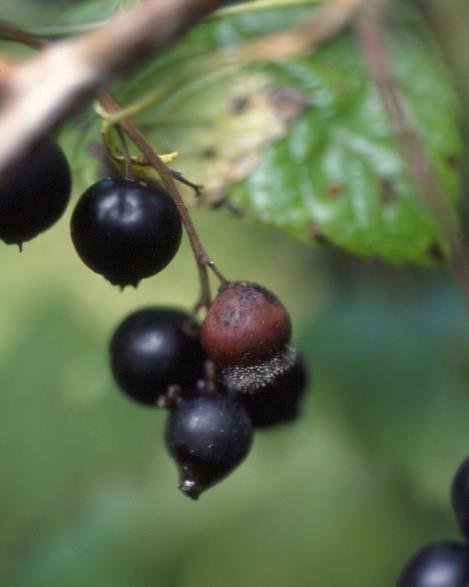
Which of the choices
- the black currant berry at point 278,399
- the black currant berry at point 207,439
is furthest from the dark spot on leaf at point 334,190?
the black currant berry at point 207,439

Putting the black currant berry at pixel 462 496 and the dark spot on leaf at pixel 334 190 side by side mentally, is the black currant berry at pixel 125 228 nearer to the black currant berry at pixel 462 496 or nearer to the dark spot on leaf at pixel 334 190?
the black currant berry at pixel 462 496

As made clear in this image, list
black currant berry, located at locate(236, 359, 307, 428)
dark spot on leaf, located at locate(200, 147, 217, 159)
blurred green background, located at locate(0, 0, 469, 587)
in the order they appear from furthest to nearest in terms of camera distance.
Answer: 1. blurred green background, located at locate(0, 0, 469, 587)
2. dark spot on leaf, located at locate(200, 147, 217, 159)
3. black currant berry, located at locate(236, 359, 307, 428)

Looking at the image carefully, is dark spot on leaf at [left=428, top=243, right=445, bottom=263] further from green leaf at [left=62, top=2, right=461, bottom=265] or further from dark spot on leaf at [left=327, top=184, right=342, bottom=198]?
dark spot on leaf at [left=327, top=184, right=342, bottom=198]

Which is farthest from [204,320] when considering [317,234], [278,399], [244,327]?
[317,234]

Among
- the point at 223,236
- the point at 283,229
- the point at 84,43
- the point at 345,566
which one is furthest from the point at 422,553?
the point at 223,236

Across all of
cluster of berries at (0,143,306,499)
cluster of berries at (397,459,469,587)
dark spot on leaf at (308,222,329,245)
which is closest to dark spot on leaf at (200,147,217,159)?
dark spot on leaf at (308,222,329,245)

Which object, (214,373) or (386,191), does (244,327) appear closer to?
(214,373)
